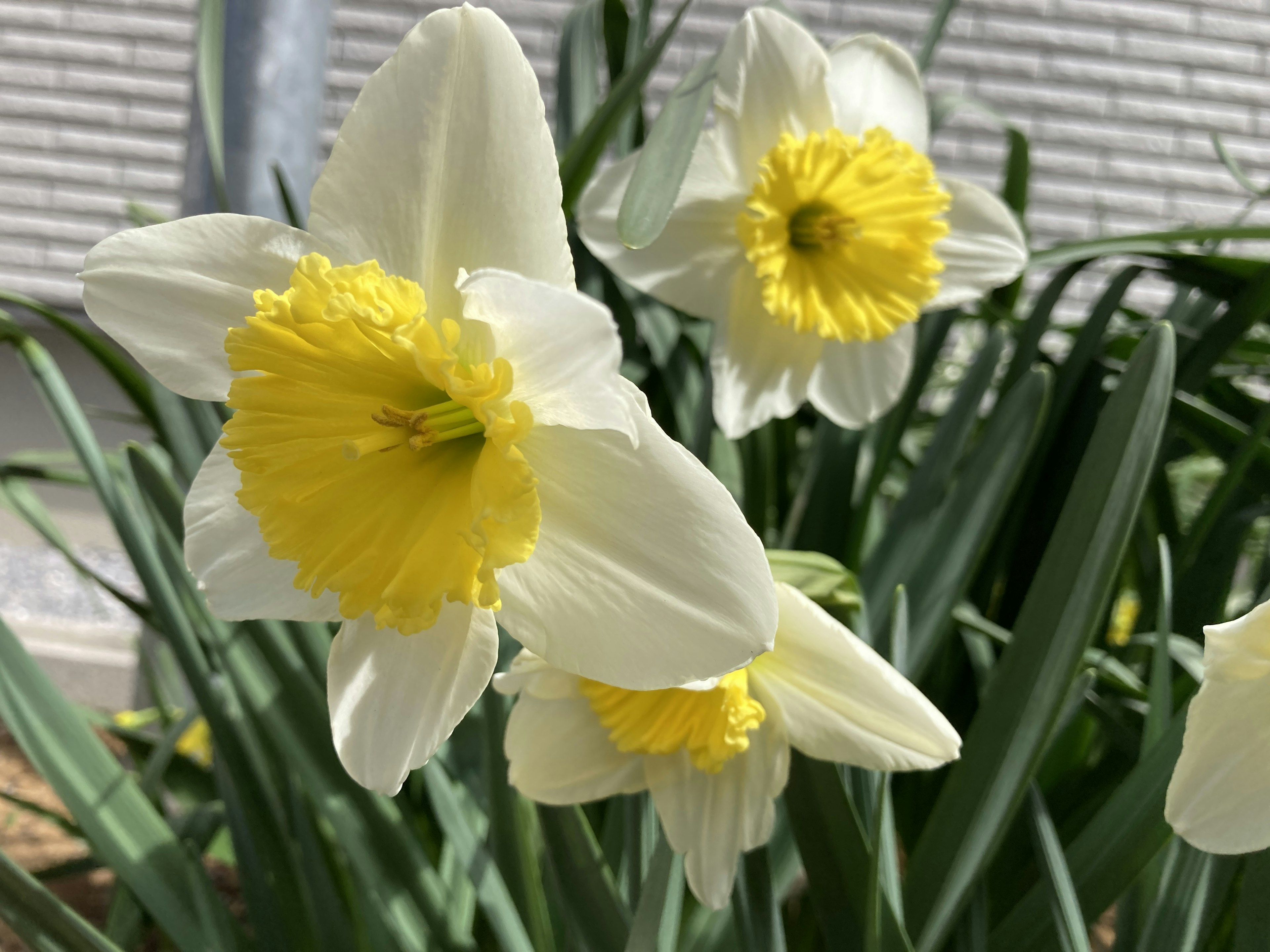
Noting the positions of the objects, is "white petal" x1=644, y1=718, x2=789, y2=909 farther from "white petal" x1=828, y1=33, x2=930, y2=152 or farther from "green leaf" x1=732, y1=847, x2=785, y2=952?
"white petal" x1=828, y1=33, x2=930, y2=152

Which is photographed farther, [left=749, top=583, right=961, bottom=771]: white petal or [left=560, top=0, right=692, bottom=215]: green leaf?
[left=560, top=0, right=692, bottom=215]: green leaf

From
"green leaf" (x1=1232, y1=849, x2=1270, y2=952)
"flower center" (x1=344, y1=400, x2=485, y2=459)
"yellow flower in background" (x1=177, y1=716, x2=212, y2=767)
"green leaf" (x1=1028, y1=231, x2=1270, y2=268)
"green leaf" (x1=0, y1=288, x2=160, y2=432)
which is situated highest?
"green leaf" (x1=1028, y1=231, x2=1270, y2=268)

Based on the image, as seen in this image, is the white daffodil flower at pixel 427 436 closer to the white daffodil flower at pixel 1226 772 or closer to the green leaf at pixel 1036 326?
the white daffodil flower at pixel 1226 772

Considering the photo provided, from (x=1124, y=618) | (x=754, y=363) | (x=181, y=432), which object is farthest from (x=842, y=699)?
(x=1124, y=618)

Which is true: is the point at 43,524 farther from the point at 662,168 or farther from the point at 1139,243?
the point at 1139,243

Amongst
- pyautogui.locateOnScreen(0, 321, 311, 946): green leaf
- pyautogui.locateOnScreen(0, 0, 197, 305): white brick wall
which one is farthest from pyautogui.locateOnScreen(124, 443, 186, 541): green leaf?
pyautogui.locateOnScreen(0, 0, 197, 305): white brick wall

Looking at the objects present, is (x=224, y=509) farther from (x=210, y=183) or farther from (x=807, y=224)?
(x=210, y=183)

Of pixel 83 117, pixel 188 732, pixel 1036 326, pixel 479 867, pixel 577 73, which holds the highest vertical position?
pixel 577 73
